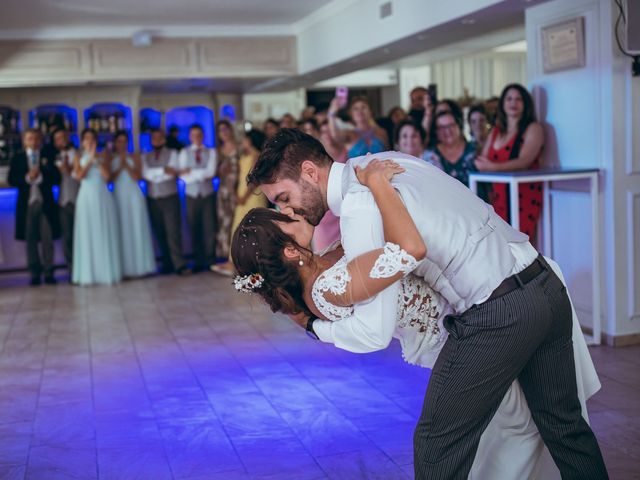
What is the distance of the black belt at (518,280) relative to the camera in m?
1.89

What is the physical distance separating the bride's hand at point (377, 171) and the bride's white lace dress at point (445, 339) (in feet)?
0.53

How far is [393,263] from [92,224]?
22.0ft

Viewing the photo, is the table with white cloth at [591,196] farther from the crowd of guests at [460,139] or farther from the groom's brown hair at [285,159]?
the groom's brown hair at [285,159]

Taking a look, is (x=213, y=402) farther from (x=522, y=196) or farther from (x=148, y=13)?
(x=148, y=13)

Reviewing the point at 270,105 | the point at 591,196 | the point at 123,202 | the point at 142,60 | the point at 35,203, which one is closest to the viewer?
the point at 591,196

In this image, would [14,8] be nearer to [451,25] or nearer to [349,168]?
[451,25]

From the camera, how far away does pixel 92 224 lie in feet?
26.4

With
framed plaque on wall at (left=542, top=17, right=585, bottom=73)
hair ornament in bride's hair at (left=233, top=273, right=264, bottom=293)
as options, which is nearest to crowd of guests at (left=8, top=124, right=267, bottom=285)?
framed plaque on wall at (left=542, top=17, right=585, bottom=73)

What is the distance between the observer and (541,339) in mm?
1932

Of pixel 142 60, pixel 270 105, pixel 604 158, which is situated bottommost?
pixel 604 158

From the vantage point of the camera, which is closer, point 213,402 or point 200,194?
point 213,402

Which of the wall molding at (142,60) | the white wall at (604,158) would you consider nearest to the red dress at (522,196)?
the white wall at (604,158)

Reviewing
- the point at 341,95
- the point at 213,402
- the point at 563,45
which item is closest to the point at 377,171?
the point at 213,402

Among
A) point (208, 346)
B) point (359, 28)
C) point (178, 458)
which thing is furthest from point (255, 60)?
point (178, 458)
